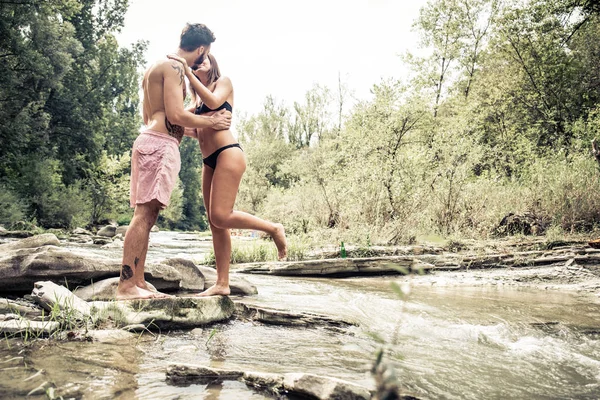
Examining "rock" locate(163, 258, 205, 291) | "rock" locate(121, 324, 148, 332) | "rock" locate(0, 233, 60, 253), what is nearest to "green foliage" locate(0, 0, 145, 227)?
"rock" locate(0, 233, 60, 253)

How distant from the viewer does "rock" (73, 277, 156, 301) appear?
146 inches

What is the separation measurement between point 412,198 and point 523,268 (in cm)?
331

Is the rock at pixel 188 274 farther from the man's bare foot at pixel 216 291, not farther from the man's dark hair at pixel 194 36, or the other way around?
the man's dark hair at pixel 194 36

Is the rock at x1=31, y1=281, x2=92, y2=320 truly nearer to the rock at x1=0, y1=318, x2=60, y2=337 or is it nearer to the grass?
the rock at x1=0, y1=318, x2=60, y2=337

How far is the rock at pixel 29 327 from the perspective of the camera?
247cm

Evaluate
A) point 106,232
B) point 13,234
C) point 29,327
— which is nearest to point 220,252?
point 29,327

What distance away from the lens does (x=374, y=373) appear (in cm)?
57

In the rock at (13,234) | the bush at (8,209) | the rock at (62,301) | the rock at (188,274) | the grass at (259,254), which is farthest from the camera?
the bush at (8,209)

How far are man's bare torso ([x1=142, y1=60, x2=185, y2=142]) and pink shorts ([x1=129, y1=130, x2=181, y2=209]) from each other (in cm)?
11

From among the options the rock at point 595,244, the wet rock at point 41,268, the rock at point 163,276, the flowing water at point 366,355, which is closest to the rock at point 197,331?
the flowing water at point 366,355

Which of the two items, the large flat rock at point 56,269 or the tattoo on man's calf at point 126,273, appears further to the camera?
the large flat rock at point 56,269

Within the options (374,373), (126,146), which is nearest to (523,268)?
(374,373)

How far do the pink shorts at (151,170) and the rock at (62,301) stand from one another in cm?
79

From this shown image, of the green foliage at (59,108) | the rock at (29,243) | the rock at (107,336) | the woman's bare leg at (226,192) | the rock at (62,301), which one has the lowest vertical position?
the rock at (107,336)
